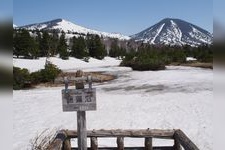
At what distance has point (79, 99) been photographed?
5145 millimetres

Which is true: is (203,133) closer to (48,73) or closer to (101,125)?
(101,125)

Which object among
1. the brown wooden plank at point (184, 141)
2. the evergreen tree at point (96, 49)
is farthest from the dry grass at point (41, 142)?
the evergreen tree at point (96, 49)

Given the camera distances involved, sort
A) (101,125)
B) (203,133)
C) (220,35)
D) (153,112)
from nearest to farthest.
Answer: (220,35) < (203,133) < (101,125) < (153,112)

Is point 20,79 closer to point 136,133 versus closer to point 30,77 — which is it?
point 30,77

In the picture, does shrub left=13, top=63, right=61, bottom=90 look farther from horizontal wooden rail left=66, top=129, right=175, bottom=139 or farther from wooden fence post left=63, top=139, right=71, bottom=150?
horizontal wooden rail left=66, top=129, right=175, bottom=139

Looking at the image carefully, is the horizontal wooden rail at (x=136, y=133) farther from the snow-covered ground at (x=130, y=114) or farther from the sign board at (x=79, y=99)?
the snow-covered ground at (x=130, y=114)

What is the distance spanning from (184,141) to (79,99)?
5.96 ft

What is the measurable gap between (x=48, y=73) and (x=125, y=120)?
45.4 ft

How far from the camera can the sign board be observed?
5.12 m

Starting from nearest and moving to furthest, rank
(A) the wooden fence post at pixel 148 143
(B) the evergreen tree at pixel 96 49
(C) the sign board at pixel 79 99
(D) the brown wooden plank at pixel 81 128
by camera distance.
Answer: (C) the sign board at pixel 79 99, (D) the brown wooden plank at pixel 81 128, (A) the wooden fence post at pixel 148 143, (B) the evergreen tree at pixel 96 49

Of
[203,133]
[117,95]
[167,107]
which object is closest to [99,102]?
A: [117,95]

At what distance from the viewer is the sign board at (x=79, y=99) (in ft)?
16.8

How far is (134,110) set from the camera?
11.8 m

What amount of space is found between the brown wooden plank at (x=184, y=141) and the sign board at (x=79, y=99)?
1.52m
